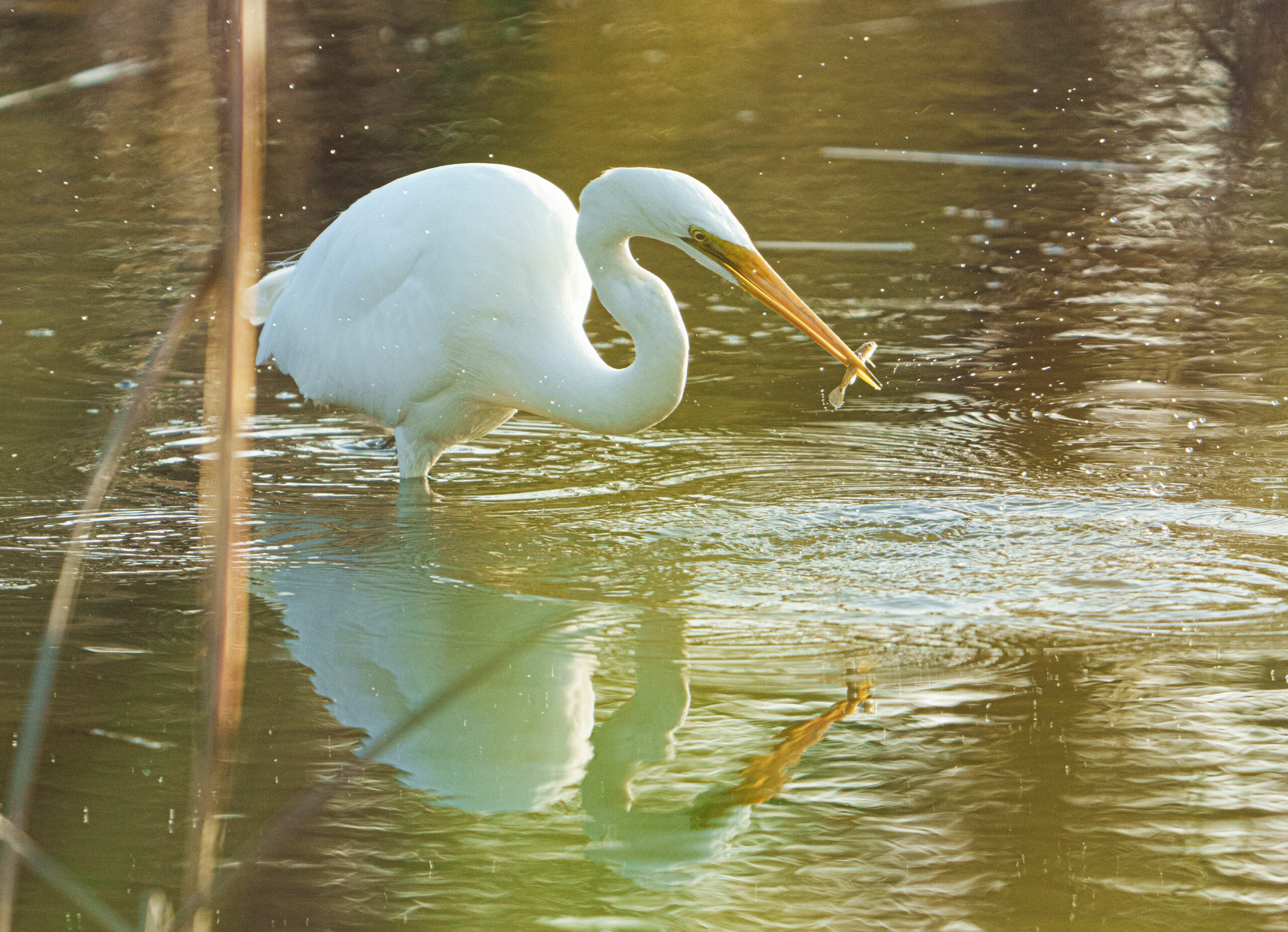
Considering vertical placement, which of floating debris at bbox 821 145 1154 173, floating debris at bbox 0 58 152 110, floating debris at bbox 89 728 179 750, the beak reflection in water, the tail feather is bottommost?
the beak reflection in water

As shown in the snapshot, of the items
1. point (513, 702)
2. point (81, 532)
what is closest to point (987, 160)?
point (513, 702)

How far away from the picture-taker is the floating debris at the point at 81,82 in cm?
97

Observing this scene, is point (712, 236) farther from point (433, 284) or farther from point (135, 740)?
point (135, 740)

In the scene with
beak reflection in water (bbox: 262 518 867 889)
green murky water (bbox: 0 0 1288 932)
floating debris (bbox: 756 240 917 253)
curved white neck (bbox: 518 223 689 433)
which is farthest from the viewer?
floating debris (bbox: 756 240 917 253)

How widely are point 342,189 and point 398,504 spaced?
3.85 m

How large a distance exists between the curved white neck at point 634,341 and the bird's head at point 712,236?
0.13 meters

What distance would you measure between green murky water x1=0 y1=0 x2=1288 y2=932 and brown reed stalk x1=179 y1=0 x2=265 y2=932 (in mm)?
1346

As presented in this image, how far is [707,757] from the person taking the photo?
2586 mm

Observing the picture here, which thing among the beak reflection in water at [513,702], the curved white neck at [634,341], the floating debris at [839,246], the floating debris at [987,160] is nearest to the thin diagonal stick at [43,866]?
the beak reflection in water at [513,702]

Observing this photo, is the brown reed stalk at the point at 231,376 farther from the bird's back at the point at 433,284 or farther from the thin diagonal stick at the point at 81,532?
the bird's back at the point at 433,284

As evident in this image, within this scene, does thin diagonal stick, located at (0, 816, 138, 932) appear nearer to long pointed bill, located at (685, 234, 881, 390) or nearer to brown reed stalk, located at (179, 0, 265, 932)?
brown reed stalk, located at (179, 0, 265, 932)

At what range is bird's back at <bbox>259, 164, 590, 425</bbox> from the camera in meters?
3.87

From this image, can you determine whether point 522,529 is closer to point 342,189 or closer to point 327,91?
point 342,189

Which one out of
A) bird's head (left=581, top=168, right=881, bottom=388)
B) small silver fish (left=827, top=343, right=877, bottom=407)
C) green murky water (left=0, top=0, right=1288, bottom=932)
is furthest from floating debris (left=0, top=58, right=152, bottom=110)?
small silver fish (left=827, top=343, right=877, bottom=407)
